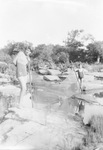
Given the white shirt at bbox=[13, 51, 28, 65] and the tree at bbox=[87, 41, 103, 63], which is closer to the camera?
the white shirt at bbox=[13, 51, 28, 65]

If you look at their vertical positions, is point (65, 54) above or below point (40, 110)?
above

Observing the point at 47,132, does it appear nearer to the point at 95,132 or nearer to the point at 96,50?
the point at 95,132

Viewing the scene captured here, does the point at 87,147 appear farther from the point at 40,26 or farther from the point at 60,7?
the point at 40,26

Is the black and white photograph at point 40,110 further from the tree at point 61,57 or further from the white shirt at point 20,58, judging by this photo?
the tree at point 61,57

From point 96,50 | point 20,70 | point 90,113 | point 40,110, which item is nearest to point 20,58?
point 20,70

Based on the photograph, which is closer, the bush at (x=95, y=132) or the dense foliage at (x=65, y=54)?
the bush at (x=95, y=132)

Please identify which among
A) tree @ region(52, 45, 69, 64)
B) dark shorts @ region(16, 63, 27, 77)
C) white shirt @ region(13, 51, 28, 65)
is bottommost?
dark shorts @ region(16, 63, 27, 77)

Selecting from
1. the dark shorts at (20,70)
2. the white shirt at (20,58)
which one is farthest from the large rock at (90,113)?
the white shirt at (20,58)

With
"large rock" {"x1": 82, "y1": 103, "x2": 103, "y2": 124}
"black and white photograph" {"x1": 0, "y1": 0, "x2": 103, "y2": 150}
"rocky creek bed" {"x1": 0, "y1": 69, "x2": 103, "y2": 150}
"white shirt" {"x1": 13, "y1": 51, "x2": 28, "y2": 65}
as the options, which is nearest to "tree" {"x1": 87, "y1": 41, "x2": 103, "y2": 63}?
"black and white photograph" {"x1": 0, "y1": 0, "x2": 103, "y2": 150}

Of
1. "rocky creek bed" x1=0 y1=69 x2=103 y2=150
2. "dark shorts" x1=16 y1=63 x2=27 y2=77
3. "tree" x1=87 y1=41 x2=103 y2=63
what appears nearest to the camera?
"rocky creek bed" x1=0 y1=69 x2=103 y2=150

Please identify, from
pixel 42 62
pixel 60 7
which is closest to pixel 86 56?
pixel 42 62

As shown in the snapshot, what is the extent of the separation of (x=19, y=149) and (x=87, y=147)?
3.62ft

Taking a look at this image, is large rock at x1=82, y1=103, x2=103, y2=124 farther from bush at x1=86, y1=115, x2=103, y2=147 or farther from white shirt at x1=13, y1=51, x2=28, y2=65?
white shirt at x1=13, y1=51, x2=28, y2=65

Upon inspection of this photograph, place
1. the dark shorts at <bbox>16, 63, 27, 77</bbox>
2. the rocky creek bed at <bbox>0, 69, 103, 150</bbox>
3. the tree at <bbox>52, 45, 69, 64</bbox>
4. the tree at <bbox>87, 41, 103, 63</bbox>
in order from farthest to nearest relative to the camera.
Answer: the tree at <bbox>52, 45, 69, 64</bbox>
the tree at <bbox>87, 41, 103, 63</bbox>
the dark shorts at <bbox>16, 63, 27, 77</bbox>
the rocky creek bed at <bbox>0, 69, 103, 150</bbox>
